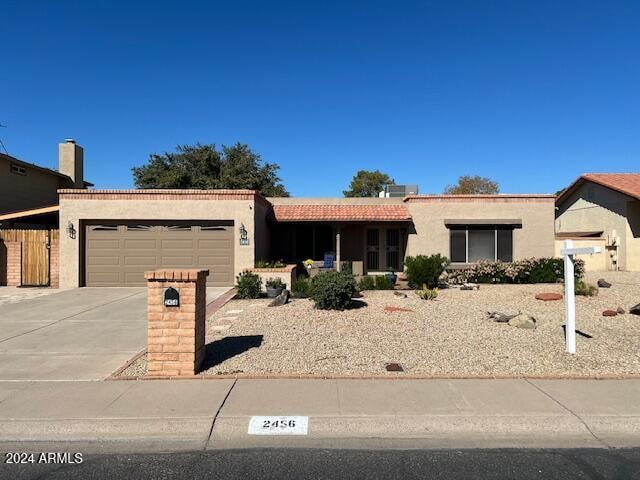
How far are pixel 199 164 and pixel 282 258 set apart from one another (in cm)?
1911

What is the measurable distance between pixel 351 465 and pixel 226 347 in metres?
4.09

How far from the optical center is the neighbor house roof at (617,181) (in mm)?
22941

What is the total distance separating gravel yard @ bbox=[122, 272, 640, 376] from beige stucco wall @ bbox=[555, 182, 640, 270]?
12.7 meters

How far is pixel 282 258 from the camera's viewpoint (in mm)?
20500

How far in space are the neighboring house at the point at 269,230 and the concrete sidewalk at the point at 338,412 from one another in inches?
436

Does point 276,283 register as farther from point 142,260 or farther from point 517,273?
point 517,273

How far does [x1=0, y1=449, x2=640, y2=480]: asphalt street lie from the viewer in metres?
3.84

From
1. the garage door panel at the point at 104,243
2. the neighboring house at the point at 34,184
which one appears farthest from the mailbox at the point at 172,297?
the neighboring house at the point at 34,184

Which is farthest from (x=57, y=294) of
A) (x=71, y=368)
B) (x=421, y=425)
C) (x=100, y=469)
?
(x=421, y=425)

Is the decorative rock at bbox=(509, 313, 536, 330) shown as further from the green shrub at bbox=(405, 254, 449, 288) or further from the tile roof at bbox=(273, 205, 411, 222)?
the tile roof at bbox=(273, 205, 411, 222)

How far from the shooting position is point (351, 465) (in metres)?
4.00

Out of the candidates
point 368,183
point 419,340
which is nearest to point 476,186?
point 368,183

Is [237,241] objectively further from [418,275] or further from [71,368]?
[71,368]

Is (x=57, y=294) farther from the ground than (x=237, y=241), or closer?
closer
